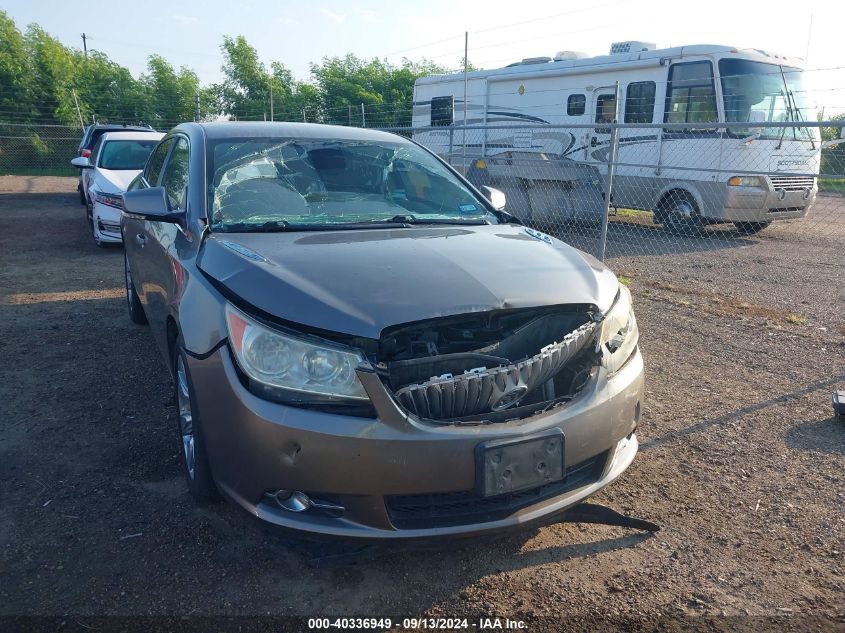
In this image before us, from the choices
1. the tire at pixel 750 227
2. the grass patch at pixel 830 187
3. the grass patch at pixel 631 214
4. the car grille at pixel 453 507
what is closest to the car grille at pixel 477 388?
the car grille at pixel 453 507

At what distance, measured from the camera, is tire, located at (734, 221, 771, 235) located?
12.2 metres

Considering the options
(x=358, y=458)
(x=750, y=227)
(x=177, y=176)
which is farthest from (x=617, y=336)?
(x=750, y=227)

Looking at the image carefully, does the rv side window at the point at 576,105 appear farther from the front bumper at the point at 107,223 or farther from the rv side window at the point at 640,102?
the front bumper at the point at 107,223

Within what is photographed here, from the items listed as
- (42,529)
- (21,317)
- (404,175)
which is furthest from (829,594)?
(21,317)

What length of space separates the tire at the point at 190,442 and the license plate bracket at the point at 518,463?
1134 millimetres

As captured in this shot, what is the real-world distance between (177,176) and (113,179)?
6184mm

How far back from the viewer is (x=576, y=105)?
13781mm

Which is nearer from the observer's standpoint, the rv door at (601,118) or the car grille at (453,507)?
the car grille at (453,507)

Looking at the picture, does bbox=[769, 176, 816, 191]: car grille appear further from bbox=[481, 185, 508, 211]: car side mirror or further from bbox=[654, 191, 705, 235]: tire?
bbox=[481, 185, 508, 211]: car side mirror

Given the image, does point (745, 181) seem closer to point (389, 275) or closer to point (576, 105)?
point (576, 105)

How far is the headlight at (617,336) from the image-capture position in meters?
2.75

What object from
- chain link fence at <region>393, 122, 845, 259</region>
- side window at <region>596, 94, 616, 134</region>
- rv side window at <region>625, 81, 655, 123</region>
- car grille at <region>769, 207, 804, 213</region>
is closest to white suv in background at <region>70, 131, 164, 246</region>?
chain link fence at <region>393, 122, 845, 259</region>

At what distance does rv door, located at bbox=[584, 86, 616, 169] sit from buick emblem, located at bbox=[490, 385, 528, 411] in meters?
11.3

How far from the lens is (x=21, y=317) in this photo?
612cm
